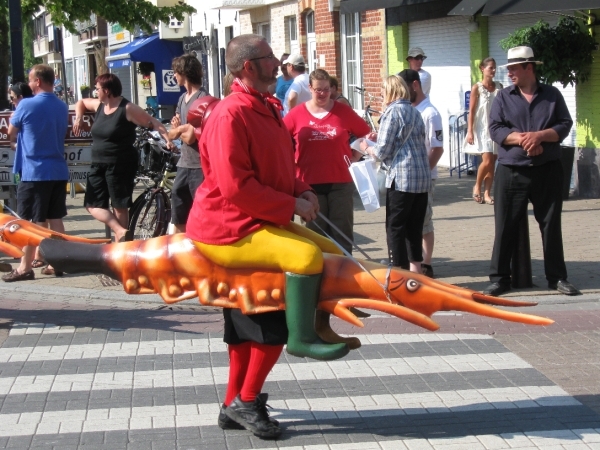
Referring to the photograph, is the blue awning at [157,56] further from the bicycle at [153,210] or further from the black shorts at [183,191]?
the black shorts at [183,191]

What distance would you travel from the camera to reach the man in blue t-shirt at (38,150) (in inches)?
392

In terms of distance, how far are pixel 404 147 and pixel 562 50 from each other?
583 cm

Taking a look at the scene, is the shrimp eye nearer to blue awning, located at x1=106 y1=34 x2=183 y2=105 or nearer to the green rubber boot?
the green rubber boot

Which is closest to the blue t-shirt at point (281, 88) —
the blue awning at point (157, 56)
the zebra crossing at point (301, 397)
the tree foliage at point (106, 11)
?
the tree foliage at point (106, 11)

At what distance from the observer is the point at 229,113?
16.5 ft

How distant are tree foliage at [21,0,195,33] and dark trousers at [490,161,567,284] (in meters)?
11.9

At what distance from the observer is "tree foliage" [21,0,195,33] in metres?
18.6

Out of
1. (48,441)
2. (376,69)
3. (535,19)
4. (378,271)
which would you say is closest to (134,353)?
(48,441)

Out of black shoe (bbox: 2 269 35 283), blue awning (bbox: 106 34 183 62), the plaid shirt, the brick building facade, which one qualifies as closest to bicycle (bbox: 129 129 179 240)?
black shoe (bbox: 2 269 35 283)

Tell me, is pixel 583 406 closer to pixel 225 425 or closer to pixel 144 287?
pixel 225 425

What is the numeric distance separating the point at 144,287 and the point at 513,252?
450 centimetres

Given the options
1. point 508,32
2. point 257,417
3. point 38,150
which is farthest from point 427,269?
point 508,32

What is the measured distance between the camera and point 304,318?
5.05 meters

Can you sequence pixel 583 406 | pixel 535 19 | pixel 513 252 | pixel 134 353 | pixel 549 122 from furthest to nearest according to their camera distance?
pixel 535 19
pixel 513 252
pixel 549 122
pixel 134 353
pixel 583 406
